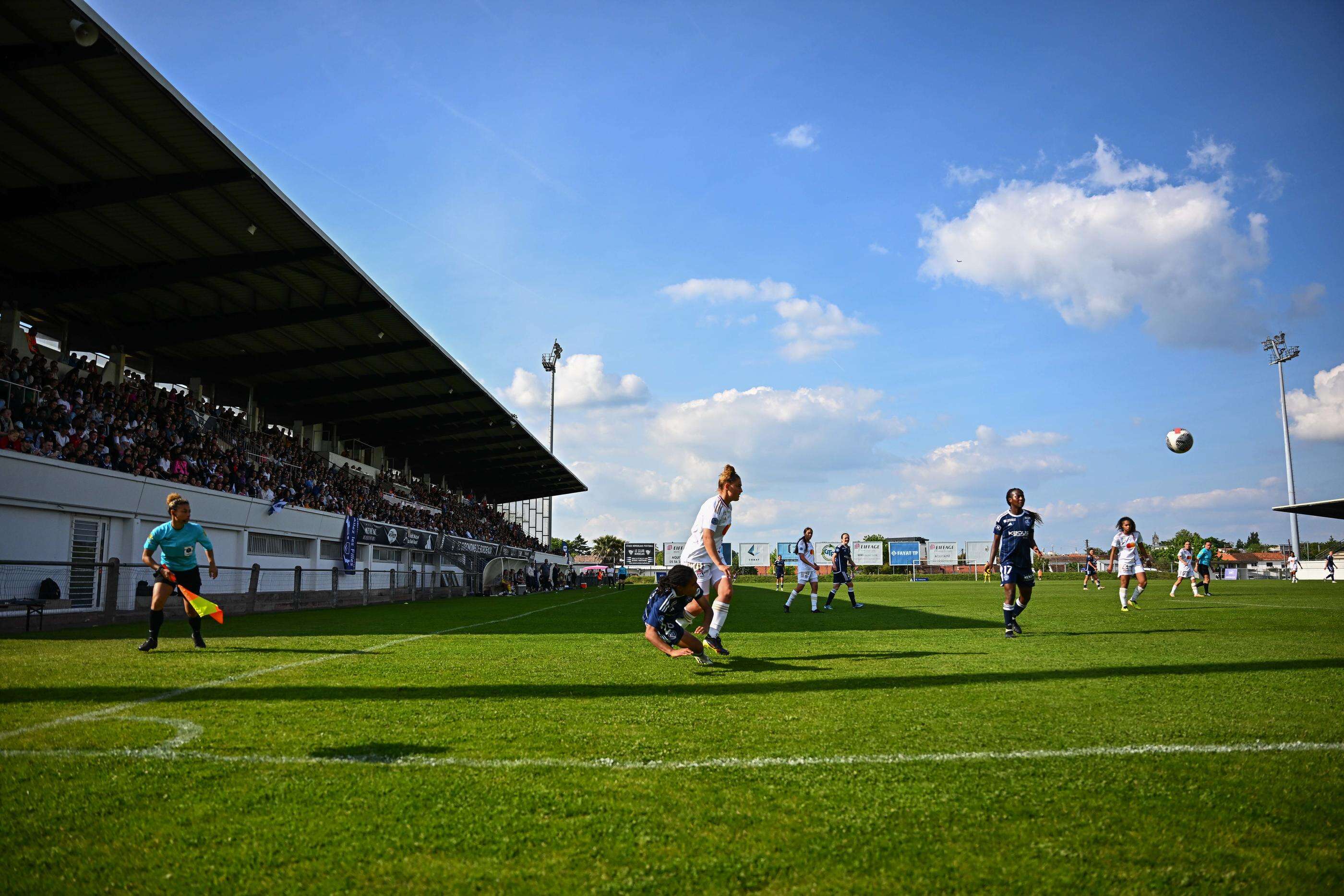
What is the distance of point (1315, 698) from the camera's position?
5.84 metres

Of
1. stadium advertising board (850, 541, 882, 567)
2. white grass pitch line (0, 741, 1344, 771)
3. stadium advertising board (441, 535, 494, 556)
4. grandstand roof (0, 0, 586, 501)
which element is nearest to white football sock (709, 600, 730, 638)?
white grass pitch line (0, 741, 1344, 771)

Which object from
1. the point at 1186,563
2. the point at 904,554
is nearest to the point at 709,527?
the point at 1186,563

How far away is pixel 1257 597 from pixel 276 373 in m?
36.2

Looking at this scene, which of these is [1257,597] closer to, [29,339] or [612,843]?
[612,843]

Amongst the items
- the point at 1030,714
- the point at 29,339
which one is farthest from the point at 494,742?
A: the point at 29,339

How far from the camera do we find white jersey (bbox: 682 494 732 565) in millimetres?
8555

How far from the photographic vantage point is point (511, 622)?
16828mm

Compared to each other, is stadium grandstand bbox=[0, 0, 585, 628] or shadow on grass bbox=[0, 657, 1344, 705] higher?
stadium grandstand bbox=[0, 0, 585, 628]

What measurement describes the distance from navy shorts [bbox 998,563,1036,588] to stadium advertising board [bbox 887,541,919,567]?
5422cm

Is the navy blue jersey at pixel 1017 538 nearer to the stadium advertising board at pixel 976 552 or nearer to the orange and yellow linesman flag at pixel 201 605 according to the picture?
the orange and yellow linesman flag at pixel 201 605

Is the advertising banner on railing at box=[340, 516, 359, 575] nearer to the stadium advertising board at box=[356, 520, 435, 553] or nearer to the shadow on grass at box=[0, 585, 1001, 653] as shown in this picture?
the stadium advertising board at box=[356, 520, 435, 553]

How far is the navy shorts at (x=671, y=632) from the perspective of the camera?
→ 847cm

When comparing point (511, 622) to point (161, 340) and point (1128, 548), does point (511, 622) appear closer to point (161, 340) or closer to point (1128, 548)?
point (1128, 548)

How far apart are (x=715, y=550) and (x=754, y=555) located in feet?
196
